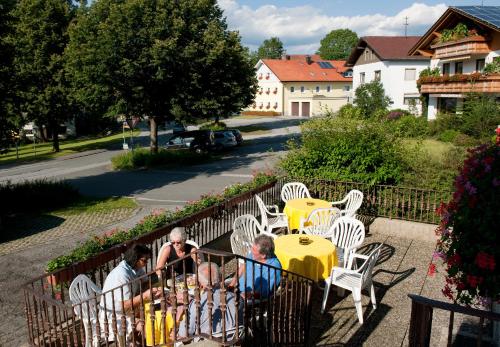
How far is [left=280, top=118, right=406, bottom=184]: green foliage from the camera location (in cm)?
1168

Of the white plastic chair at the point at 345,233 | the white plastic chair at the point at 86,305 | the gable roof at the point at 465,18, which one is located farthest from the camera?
the gable roof at the point at 465,18

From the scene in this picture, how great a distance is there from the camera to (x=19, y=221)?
583 inches

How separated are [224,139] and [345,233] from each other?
81.5 ft

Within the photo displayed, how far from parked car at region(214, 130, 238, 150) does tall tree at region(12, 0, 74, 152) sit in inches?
423

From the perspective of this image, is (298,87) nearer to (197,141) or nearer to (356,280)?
(197,141)

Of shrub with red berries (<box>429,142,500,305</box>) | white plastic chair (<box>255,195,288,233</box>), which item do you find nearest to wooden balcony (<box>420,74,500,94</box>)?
white plastic chair (<box>255,195,288,233</box>)

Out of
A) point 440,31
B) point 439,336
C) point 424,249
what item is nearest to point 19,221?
point 424,249

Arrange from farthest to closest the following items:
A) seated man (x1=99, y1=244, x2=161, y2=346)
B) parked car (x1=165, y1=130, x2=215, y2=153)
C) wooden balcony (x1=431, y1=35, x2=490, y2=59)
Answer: parked car (x1=165, y1=130, x2=215, y2=153) → wooden balcony (x1=431, y1=35, x2=490, y2=59) → seated man (x1=99, y1=244, x2=161, y2=346)

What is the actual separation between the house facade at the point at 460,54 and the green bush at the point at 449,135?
283cm

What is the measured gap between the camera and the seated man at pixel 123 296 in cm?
463

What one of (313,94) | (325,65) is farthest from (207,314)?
(325,65)

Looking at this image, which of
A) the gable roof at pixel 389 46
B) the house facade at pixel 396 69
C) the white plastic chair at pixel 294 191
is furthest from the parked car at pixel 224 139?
the white plastic chair at pixel 294 191

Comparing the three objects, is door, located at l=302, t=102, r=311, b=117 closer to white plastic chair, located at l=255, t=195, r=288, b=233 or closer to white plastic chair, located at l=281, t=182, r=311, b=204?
white plastic chair, located at l=281, t=182, r=311, b=204

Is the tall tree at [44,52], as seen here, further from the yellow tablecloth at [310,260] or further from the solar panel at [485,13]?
the solar panel at [485,13]
